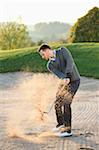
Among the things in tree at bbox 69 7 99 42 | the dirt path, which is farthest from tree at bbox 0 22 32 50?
the dirt path

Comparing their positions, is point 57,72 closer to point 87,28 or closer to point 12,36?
point 87,28

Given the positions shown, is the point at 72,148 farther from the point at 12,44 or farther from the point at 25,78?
the point at 12,44

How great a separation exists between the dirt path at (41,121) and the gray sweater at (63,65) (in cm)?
103

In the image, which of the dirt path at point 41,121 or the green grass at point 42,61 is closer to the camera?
the dirt path at point 41,121

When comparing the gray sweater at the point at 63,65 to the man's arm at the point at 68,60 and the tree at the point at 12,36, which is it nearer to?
the man's arm at the point at 68,60

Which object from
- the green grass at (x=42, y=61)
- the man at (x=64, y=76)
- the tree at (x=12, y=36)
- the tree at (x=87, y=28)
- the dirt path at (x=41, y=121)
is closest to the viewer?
the dirt path at (x=41, y=121)

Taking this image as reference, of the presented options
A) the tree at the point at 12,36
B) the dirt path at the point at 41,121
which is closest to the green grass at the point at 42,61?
the dirt path at the point at 41,121

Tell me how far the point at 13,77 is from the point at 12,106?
18.9ft

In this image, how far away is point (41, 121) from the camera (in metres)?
9.77

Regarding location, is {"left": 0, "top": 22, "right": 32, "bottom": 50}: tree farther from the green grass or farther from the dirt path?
the dirt path

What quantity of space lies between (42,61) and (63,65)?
11.7 m

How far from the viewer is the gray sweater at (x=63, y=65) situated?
830cm

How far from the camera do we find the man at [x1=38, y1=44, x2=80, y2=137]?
8.29 m

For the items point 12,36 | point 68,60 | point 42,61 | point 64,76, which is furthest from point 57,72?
point 12,36
